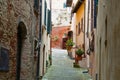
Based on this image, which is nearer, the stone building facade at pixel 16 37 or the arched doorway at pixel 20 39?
the stone building facade at pixel 16 37

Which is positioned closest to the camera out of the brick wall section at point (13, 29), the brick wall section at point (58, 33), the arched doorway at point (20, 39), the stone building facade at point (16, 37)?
the brick wall section at point (13, 29)

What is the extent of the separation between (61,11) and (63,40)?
8.54m

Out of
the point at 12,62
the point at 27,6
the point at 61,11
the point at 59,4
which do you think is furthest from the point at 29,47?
the point at 59,4

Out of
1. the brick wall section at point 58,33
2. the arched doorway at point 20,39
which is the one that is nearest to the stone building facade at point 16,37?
the arched doorway at point 20,39

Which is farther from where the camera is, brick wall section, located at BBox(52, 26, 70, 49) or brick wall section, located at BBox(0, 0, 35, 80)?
brick wall section, located at BBox(52, 26, 70, 49)

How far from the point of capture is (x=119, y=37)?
24.1ft

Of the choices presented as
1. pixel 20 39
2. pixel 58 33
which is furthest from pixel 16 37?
pixel 58 33

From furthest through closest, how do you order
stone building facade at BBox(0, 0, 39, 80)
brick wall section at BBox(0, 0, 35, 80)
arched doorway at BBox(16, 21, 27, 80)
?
arched doorway at BBox(16, 21, 27, 80) → stone building facade at BBox(0, 0, 39, 80) → brick wall section at BBox(0, 0, 35, 80)

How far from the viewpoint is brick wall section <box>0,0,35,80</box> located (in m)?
9.02

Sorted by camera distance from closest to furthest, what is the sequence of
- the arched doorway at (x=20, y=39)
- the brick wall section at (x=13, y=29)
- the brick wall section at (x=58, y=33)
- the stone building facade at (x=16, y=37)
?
the brick wall section at (x=13, y=29), the stone building facade at (x=16, y=37), the arched doorway at (x=20, y=39), the brick wall section at (x=58, y=33)

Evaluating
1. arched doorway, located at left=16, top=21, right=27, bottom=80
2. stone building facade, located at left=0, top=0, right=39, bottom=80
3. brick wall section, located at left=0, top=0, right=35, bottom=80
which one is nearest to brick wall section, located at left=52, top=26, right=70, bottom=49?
stone building facade, located at left=0, top=0, right=39, bottom=80

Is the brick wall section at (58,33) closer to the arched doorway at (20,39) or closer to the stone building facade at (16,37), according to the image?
the stone building facade at (16,37)

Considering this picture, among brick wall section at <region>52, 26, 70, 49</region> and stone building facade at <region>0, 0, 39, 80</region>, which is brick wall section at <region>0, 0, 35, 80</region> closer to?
stone building facade at <region>0, 0, 39, 80</region>

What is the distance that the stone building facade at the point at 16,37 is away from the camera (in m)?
9.16
